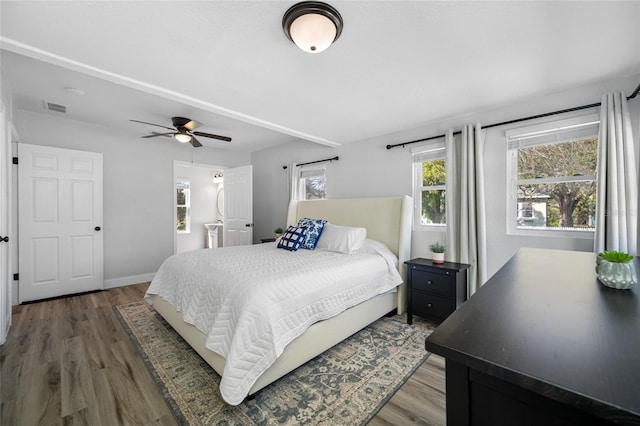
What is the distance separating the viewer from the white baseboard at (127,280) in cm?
411

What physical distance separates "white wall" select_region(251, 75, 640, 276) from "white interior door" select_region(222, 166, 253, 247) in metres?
0.60

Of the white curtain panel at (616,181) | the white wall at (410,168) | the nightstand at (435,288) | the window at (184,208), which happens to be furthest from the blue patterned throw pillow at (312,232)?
the window at (184,208)

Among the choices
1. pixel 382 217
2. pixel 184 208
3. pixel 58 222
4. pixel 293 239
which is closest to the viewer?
pixel 293 239

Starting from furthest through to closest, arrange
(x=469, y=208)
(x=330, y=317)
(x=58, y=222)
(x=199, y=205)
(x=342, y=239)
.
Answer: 1. (x=199, y=205)
2. (x=58, y=222)
3. (x=342, y=239)
4. (x=469, y=208)
5. (x=330, y=317)

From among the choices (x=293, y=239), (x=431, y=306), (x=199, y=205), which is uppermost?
(x=199, y=205)

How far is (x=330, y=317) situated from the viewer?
2186 millimetres

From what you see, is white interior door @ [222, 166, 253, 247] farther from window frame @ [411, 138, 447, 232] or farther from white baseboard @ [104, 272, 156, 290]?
window frame @ [411, 138, 447, 232]

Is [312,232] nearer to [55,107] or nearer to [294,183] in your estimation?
[294,183]

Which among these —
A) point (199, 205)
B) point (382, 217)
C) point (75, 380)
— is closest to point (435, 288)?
point (382, 217)

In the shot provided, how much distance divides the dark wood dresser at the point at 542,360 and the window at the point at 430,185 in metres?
2.49

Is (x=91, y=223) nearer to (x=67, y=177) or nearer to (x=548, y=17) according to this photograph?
(x=67, y=177)

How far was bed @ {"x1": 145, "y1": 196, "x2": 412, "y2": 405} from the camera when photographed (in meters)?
1.75

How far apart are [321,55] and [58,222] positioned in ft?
13.7

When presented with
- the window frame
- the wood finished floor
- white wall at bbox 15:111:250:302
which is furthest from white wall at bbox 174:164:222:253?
the window frame
